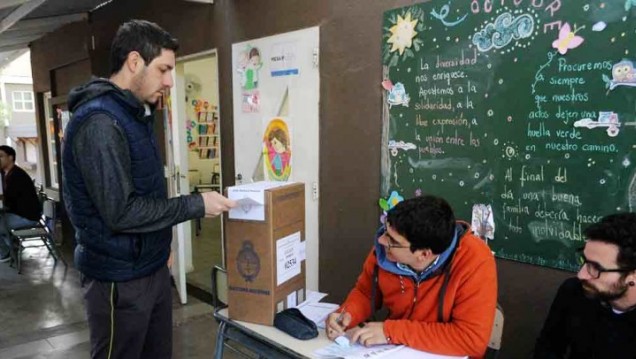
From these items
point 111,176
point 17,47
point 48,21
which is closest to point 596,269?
point 111,176

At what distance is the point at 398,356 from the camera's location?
1.38m

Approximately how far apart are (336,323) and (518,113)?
1.26 m

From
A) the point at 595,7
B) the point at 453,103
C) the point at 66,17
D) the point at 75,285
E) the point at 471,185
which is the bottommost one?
the point at 75,285

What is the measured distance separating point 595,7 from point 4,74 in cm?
1592

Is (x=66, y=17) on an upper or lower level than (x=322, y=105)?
upper

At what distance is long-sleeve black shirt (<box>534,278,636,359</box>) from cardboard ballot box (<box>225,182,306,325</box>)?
94cm

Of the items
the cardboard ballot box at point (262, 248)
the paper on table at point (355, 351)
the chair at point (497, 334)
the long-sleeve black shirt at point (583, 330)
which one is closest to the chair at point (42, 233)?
the cardboard ballot box at point (262, 248)

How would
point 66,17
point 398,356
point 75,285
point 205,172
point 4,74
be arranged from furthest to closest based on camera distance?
point 4,74 < point 205,172 < point 66,17 < point 75,285 < point 398,356

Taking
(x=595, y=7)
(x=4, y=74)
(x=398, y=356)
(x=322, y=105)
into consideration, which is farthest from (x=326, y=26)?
(x=4, y=74)

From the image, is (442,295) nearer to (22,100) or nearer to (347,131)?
(347,131)

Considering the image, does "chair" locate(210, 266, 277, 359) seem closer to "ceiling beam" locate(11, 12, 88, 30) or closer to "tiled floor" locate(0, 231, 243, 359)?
"tiled floor" locate(0, 231, 243, 359)

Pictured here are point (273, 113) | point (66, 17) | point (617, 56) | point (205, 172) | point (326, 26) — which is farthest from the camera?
point (205, 172)

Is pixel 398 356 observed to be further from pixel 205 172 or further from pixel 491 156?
pixel 205 172

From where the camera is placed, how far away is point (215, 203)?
4.99 ft
